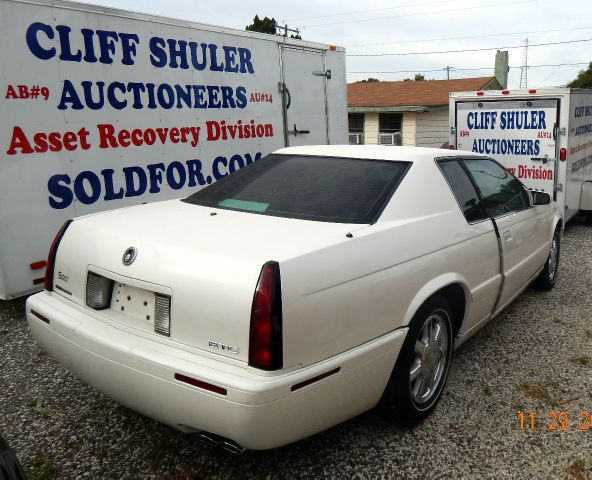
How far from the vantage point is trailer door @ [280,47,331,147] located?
274 inches

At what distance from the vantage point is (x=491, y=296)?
3631mm

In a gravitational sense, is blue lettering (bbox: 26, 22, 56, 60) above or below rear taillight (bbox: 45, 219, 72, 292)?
above

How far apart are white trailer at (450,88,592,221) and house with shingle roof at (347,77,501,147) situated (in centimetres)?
1163

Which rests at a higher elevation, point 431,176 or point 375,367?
point 431,176

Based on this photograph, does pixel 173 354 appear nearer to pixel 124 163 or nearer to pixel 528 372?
pixel 528 372

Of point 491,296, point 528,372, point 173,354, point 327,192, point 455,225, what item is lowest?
point 528,372

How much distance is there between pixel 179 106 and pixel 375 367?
3913mm

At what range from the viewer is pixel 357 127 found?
22.4 meters

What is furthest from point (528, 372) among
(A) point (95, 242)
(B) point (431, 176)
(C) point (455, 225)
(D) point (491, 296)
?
(A) point (95, 242)

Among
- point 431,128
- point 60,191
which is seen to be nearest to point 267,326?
point 60,191

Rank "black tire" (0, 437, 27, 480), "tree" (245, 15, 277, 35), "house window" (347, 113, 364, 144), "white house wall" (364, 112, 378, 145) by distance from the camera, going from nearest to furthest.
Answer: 1. "black tire" (0, 437, 27, 480)
2. "white house wall" (364, 112, 378, 145)
3. "house window" (347, 113, 364, 144)
4. "tree" (245, 15, 277, 35)

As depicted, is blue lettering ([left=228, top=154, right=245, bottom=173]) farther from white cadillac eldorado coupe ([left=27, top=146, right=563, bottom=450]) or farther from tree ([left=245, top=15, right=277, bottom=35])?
tree ([left=245, top=15, right=277, bottom=35])

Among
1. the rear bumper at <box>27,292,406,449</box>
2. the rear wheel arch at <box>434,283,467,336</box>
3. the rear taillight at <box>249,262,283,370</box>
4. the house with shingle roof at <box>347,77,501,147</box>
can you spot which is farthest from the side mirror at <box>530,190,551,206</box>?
the house with shingle roof at <box>347,77,501,147</box>
